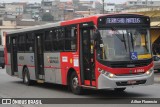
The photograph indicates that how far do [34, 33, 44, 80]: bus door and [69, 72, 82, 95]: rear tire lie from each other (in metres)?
3.72

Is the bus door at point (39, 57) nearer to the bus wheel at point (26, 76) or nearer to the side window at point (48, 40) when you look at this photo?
the side window at point (48, 40)

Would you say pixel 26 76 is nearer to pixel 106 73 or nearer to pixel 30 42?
pixel 30 42

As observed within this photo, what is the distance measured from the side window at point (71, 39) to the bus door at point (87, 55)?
564 millimetres

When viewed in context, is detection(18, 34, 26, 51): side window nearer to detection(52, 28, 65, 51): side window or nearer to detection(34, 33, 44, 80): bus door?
detection(34, 33, 44, 80): bus door

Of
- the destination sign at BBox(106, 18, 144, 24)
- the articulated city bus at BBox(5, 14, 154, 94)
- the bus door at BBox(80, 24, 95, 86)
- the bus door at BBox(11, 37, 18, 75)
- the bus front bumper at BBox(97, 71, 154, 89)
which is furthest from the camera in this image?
the bus door at BBox(11, 37, 18, 75)

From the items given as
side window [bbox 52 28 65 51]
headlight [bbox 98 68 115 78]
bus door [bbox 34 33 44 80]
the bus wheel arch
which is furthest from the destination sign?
bus door [bbox 34 33 44 80]

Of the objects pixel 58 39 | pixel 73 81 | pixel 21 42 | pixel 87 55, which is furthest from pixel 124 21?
pixel 21 42

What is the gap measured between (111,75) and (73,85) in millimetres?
2794

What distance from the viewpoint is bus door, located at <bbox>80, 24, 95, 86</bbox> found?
50.5ft

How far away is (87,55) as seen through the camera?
15680mm

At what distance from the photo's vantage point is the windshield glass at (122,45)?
14.6m

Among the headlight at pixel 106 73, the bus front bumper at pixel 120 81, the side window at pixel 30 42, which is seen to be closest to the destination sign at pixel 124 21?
the headlight at pixel 106 73

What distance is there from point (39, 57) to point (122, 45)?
6966mm

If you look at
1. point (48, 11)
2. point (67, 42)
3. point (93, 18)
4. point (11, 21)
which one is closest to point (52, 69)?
point (67, 42)
